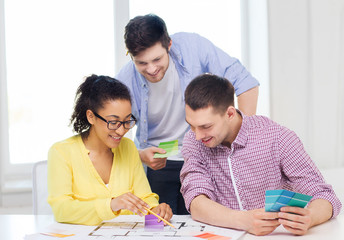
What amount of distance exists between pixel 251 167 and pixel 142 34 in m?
0.73

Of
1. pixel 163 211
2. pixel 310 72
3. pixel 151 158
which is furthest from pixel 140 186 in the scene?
pixel 310 72

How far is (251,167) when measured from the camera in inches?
73.7

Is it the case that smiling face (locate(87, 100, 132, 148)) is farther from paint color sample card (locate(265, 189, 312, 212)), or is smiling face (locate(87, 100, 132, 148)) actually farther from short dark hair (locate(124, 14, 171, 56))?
paint color sample card (locate(265, 189, 312, 212))

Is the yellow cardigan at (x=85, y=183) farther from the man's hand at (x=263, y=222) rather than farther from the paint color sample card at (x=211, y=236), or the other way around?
the man's hand at (x=263, y=222)

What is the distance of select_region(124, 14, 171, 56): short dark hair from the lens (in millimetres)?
2133

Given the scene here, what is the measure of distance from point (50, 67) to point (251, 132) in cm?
183

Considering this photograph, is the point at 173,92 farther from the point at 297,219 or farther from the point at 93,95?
the point at 297,219

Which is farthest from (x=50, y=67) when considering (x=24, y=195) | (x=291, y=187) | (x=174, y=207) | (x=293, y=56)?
(x=291, y=187)

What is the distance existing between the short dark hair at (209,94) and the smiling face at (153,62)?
1.14ft

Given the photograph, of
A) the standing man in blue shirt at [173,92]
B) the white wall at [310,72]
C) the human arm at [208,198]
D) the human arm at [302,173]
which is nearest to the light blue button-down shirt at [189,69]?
the standing man in blue shirt at [173,92]

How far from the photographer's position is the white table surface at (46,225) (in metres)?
1.59

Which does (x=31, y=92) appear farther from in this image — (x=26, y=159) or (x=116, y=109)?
(x=116, y=109)

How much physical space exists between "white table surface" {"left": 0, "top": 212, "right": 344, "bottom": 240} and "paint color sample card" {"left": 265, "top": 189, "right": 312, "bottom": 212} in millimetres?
91

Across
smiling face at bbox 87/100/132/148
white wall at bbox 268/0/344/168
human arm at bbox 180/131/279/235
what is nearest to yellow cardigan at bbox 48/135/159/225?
smiling face at bbox 87/100/132/148
